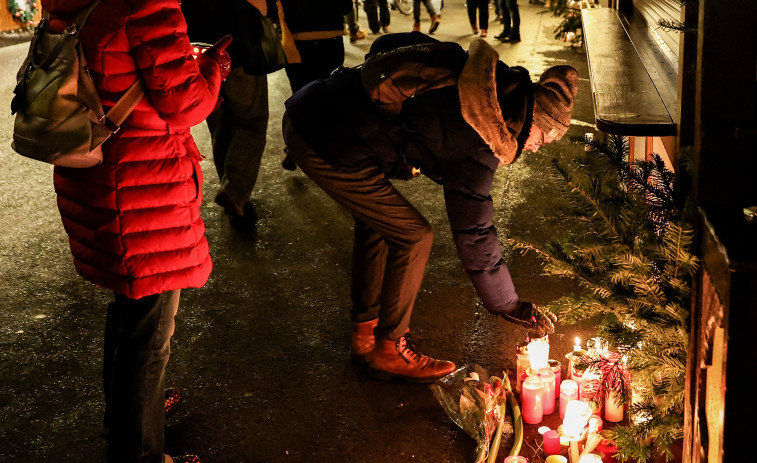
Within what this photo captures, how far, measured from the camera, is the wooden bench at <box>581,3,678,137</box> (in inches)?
125

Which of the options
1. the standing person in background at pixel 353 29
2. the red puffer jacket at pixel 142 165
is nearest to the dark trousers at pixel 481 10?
the standing person in background at pixel 353 29

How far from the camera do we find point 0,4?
49.2 feet

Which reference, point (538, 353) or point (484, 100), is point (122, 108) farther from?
point (538, 353)

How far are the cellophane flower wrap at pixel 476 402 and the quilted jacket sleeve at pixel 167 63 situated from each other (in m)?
1.67

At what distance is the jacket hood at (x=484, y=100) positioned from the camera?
9.47 ft

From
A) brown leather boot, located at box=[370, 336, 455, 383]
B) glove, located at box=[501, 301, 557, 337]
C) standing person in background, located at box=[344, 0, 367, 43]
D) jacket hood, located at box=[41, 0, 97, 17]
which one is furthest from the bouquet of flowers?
standing person in background, located at box=[344, 0, 367, 43]

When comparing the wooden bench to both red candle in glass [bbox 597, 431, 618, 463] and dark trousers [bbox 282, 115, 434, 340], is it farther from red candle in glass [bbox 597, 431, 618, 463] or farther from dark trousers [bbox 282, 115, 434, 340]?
red candle in glass [bbox 597, 431, 618, 463]

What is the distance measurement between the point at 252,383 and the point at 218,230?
2134mm

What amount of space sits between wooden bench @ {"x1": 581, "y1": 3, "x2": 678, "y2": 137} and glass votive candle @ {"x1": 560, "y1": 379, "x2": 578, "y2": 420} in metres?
1.10

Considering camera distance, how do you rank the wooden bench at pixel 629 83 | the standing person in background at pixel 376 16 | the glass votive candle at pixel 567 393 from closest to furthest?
1. the wooden bench at pixel 629 83
2. the glass votive candle at pixel 567 393
3. the standing person in background at pixel 376 16

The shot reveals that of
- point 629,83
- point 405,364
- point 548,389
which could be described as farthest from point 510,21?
point 548,389

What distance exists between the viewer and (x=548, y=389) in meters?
3.48

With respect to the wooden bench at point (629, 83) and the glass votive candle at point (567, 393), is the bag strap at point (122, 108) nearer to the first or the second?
A: the wooden bench at point (629, 83)

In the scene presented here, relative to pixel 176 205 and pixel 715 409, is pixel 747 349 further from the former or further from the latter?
pixel 176 205
